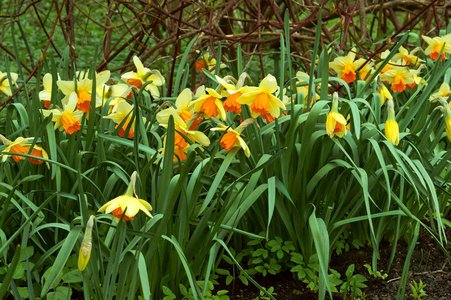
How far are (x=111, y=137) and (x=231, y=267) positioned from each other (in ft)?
2.24

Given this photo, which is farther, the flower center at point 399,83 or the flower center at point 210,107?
the flower center at point 399,83

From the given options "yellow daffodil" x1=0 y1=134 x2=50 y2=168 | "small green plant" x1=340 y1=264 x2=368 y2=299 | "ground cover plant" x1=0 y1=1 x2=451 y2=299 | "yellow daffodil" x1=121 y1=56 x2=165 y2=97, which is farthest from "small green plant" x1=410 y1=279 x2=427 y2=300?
"yellow daffodil" x1=0 y1=134 x2=50 y2=168

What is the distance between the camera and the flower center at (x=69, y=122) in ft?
6.07

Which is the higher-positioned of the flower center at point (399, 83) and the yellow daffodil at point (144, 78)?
the yellow daffodil at point (144, 78)

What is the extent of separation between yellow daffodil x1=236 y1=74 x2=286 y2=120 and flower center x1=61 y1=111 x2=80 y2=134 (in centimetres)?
56

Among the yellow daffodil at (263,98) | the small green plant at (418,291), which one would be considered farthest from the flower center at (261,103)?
the small green plant at (418,291)

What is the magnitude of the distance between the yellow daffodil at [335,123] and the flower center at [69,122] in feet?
2.77

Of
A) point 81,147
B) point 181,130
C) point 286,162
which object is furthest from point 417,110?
point 81,147

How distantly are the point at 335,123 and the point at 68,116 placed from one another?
0.89 metres

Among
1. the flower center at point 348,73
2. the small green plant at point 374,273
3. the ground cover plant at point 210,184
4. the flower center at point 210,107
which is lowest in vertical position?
the small green plant at point 374,273

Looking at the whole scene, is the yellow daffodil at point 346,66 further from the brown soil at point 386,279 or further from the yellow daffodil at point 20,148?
the yellow daffodil at point 20,148

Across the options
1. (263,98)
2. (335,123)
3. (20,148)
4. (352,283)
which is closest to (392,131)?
(335,123)

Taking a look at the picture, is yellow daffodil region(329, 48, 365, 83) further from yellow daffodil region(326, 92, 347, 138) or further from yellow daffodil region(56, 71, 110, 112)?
yellow daffodil region(56, 71, 110, 112)

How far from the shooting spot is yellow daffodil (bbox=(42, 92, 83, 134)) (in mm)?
1852
